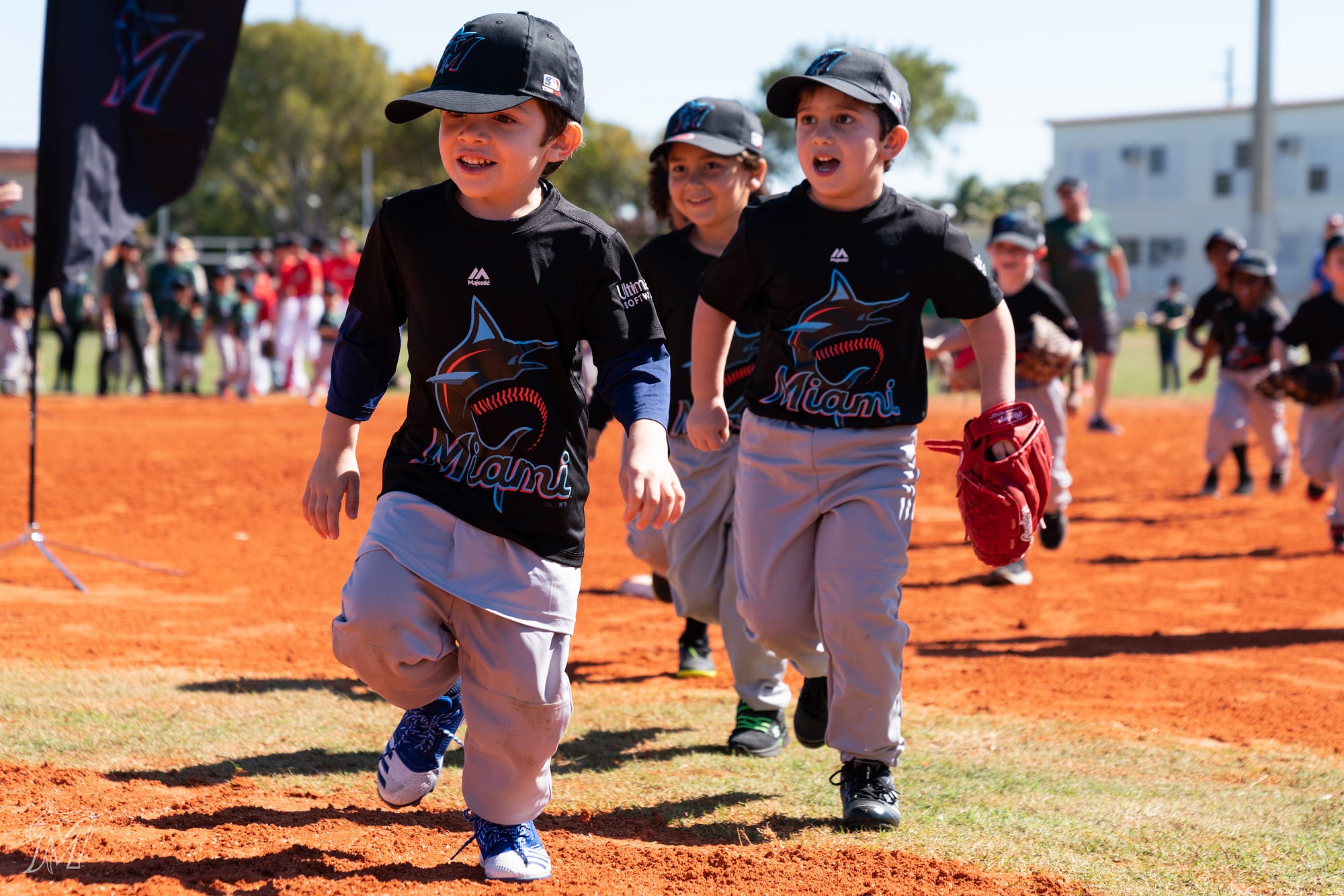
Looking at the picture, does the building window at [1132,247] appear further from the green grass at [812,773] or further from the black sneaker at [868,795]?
the black sneaker at [868,795]

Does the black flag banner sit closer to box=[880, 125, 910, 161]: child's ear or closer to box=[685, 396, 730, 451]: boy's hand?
box=[685, 396, 730, 451]: boy's hand

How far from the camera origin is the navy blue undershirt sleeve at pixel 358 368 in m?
3.20

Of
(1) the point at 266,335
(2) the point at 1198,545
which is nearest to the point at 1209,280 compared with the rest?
(1) the point at 266,335

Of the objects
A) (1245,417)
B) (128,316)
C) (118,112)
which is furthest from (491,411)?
(128,316)

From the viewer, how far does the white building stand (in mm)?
61000

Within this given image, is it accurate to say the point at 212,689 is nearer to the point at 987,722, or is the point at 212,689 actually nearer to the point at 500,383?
the point at 500,383

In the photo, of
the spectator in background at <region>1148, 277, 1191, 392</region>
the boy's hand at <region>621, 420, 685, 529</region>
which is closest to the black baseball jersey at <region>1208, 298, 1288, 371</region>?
the boy's hand at <region>621, 420, 685, 529</region>

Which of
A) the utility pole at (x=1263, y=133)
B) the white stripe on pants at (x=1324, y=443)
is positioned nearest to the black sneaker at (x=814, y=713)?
the white stripe on pants at (x=1324, y=443)

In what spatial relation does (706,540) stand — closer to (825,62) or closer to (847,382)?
(847,382)

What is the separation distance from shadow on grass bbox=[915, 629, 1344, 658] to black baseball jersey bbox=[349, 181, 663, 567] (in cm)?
340

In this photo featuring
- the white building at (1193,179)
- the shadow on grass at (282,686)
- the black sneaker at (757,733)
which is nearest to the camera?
the black sneaker at (757,733)

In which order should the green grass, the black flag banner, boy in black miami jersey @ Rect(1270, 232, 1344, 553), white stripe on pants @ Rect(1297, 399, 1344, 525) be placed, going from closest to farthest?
the green grass
the black flag banner
boy in black miami jersey @ Rect(1270, 232, 1344, 553)
white stripe on pants @ Rect(1297, 399, 1344, 525)

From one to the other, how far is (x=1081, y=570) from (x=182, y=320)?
1382cm

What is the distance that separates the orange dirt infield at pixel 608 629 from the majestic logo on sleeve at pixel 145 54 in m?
2.62
